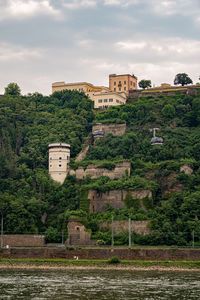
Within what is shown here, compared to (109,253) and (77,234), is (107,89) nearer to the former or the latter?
(77,234)

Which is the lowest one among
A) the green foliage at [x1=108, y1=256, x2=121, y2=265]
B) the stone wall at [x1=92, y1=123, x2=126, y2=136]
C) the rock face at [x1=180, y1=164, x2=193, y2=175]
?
the green foliage at [x1=108, y1=256, x2=121, y2=265]

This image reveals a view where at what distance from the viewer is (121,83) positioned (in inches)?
5059

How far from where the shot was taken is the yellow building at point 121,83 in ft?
420

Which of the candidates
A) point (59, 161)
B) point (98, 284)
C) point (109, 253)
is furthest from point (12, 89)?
point (98, 284)

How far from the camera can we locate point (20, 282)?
5803 cm

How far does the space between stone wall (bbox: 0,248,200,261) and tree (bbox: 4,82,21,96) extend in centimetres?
5699

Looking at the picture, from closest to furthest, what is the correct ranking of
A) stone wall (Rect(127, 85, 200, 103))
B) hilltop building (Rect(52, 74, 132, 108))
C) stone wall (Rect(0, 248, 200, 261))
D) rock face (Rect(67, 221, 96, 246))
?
1. stone wall (Rect(0, 248, 200, 261))
2. rock face (Rect(67, 221, 96, 246))
3. stone wall (Rect(127, 85, 200, 103))
4. hilltop building (Rect(52, 74, 132, 108))

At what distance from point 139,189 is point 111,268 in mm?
18419

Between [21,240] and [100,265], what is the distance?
1540 cm

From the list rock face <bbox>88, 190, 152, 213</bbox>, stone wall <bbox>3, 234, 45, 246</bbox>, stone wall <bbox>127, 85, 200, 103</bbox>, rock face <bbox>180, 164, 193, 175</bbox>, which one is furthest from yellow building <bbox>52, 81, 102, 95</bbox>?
stone wall <bbox>3, 234, 45, 246</bbox>

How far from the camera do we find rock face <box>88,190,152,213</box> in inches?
3561

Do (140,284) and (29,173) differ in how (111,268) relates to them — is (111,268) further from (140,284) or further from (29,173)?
(29,173)

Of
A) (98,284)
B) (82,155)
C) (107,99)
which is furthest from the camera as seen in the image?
(107,99)

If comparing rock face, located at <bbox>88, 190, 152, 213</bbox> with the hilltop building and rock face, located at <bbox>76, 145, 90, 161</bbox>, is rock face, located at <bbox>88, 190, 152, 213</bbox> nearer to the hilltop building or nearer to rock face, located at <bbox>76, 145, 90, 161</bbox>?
rock face, located at <bbox>76, 145, 90, 161</bbox>
